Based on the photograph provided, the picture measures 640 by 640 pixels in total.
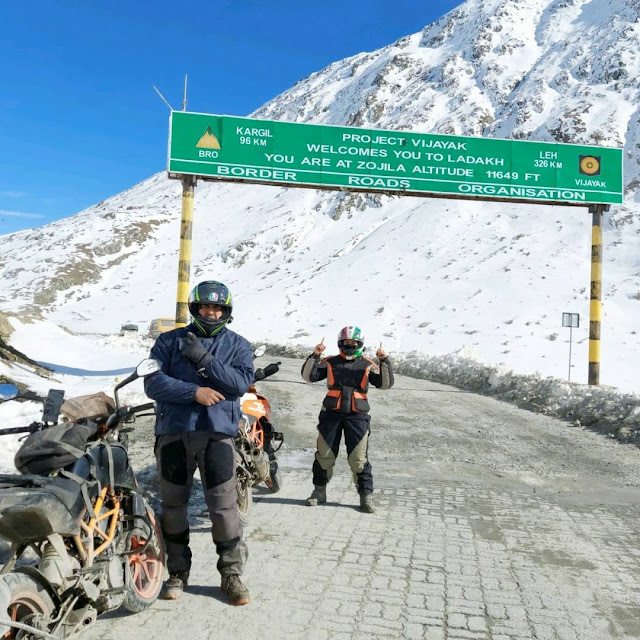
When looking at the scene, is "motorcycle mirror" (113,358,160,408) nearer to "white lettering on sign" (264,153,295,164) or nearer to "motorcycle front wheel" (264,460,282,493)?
"motorcycle front wheel" (264,460,282,493)

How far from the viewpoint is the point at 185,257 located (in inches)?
678

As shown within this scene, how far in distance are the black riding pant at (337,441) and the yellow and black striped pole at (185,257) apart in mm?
10233

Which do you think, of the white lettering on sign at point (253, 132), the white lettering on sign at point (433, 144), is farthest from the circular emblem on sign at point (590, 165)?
the white lettering on sign at point (253, 132)

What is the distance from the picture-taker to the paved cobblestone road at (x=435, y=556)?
12.5 ft

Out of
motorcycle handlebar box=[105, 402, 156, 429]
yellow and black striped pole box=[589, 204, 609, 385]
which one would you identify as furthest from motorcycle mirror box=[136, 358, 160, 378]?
yellow and black striped pole box=[589, 204, 609, 385]

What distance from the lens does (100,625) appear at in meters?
3.64

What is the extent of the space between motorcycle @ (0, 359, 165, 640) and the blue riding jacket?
12.2 inches

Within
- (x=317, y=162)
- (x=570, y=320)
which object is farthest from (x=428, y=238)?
(x=317, y=162)

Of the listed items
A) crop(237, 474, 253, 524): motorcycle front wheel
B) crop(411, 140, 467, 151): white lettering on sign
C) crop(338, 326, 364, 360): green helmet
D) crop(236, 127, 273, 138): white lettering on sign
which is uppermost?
crop(411, 140, 467, 151): white lettering on sign

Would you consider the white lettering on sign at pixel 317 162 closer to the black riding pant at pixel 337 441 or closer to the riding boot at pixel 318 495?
the black riding pant at pixel 337 441

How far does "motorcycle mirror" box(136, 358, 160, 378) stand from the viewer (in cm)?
357

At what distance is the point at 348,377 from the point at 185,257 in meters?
11.5

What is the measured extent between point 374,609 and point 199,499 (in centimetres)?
303

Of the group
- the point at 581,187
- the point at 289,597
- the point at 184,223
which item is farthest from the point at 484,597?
the point at 581,187
